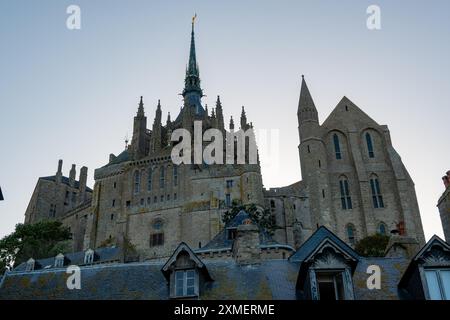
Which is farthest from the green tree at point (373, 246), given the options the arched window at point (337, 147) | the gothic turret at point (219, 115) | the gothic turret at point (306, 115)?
the gothic turret at point (219, 115)

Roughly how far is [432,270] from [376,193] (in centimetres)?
4163

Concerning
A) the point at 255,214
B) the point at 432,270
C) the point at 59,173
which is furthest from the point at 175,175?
the point at 432,270

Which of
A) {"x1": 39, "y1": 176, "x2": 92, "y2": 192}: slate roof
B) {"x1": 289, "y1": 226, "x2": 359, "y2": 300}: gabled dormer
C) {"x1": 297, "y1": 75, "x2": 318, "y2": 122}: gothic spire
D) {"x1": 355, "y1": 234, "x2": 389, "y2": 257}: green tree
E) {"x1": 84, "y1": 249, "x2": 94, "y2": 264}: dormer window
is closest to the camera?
{"x1": 289, "y1": 226, "x2": 359, "y2": 300}: gabled dormer

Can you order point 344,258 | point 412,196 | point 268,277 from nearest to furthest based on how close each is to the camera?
1. point 344,258
2. point 268,277
3. point 412,196

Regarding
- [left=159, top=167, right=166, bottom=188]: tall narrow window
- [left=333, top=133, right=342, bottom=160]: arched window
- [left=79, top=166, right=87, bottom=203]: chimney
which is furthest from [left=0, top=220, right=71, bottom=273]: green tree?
[left=333, top=133, right=342, bottom=160]: arched window

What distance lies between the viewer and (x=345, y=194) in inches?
2111

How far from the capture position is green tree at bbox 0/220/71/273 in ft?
180

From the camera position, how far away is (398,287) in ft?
46.4

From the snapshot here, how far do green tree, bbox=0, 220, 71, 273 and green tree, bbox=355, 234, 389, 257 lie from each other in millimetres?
31279

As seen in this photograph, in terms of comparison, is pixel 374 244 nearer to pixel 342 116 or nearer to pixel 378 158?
pixel 378 158

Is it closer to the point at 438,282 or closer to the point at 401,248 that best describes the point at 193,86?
the point at 401,248

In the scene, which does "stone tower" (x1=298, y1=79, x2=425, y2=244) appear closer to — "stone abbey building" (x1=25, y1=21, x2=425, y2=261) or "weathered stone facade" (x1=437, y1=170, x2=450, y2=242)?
"stone abbey building" (x1=25, y1=21, x2=425, y2=261)

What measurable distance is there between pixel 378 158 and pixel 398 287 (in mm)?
43131
